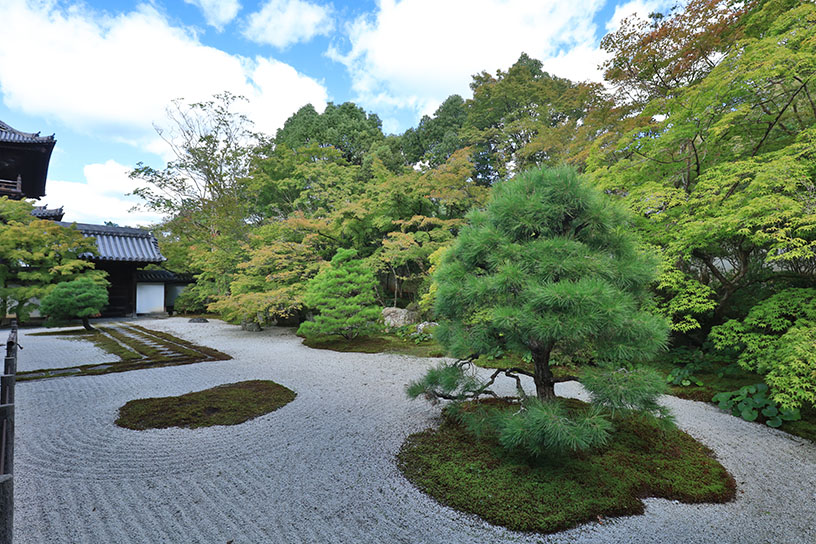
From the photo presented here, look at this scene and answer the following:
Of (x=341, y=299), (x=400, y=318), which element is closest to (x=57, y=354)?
(x=341, y=299)

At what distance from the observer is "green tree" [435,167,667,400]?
2021 mm

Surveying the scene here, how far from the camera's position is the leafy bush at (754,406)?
3271 millimetres

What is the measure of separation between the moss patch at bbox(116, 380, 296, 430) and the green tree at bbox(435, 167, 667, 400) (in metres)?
2.28

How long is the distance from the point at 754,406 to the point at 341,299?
238 inches

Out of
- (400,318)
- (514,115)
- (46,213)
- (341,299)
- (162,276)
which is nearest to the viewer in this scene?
(341,299)

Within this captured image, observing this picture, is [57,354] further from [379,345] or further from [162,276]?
[162,276]

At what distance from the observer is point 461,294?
2535 millimetres

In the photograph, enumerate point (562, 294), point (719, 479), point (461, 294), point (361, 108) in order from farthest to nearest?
point (361, 108) → point (461, 294) → point (719, 479) → point (562, 294)

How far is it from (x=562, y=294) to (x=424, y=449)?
1.60 meters

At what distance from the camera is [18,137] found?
855cm

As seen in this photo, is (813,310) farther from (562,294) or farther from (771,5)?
(771,5)

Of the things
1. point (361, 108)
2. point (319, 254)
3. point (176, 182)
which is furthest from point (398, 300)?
point (361, 108)

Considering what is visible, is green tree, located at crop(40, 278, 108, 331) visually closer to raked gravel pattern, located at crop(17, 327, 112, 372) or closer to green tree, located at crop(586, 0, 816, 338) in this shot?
raked gravel pattern, located at crop(17, 327, 112, 372)

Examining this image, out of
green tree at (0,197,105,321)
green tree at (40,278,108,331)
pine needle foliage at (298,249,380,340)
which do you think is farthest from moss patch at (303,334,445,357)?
green tree at (0,197,105,321)
